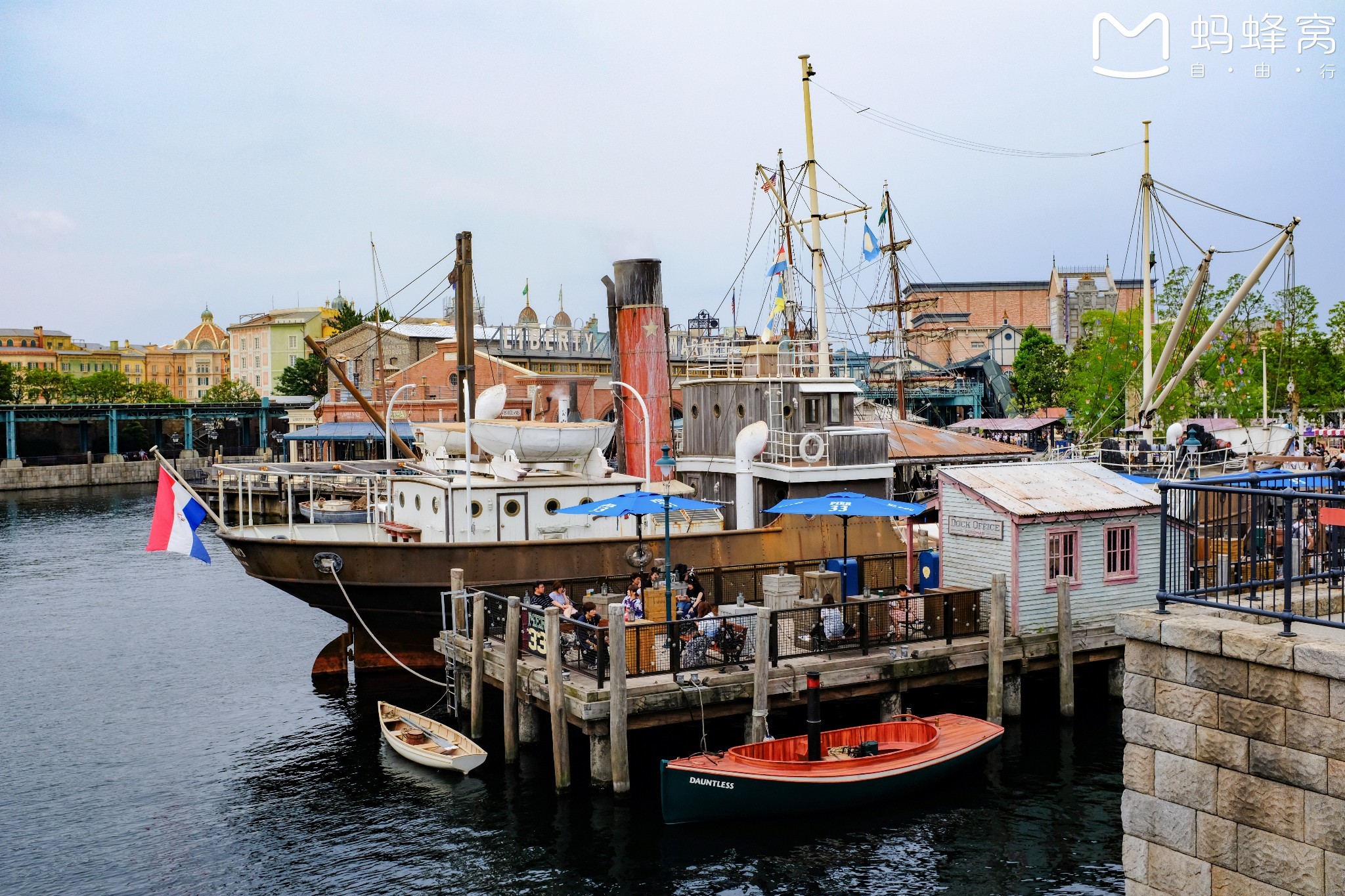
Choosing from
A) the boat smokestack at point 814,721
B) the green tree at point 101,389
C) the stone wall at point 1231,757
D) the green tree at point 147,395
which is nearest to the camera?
the stone wall at point 1231,757

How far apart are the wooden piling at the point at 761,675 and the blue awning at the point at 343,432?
55743 mm

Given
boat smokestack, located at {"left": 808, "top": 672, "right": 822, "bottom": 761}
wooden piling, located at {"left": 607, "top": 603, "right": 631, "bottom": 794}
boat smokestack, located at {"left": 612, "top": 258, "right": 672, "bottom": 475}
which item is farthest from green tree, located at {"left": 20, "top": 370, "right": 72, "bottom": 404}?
boat smokestack, located at {"left": 808, "top": 672, "right": 822, "bottom": 761}

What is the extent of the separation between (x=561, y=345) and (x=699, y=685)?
230ft

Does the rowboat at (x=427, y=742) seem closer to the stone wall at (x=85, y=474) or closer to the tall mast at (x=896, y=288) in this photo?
the tall mast at (x=896, y=288)

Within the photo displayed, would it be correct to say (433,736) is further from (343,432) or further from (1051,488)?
(343,432)

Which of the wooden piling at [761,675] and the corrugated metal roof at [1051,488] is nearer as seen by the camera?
the wooden piling at [761,675]

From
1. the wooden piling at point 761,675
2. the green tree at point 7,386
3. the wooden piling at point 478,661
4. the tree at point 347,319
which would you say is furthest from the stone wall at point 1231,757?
the green tree at point 7,386

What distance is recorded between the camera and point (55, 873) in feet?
57.0

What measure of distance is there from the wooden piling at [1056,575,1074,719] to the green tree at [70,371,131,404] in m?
125

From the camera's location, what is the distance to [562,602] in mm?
22125

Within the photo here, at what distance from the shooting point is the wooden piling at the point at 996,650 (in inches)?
819

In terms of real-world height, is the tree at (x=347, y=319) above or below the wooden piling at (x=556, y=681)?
above

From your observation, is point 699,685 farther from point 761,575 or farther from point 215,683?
point 215,683

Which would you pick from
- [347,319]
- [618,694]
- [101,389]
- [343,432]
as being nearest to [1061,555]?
[618,694]
